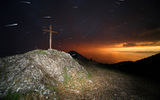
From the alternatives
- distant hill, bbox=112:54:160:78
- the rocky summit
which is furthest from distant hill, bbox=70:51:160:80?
the rocky summit

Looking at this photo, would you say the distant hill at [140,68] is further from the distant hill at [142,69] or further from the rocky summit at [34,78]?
the rocky summit at [34,78]

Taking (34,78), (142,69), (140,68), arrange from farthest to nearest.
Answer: (140,68) < (142,69) < (34,78)

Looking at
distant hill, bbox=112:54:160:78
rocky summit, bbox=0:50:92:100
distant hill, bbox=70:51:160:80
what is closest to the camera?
rocky summit, bbox=0:50:92:100

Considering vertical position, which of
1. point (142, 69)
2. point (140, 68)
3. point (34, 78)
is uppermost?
point (34, 78)

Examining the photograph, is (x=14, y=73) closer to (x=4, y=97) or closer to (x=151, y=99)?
(x=4, y=97)

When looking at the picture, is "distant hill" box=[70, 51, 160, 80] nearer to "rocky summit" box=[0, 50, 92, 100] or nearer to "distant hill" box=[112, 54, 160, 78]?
"distant hill" box=[112, 54, 160, 78]

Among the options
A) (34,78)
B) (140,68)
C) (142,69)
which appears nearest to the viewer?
(34,78)

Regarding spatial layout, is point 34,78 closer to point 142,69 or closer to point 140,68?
point 142,69

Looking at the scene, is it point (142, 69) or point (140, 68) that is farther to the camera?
point (140, 68)

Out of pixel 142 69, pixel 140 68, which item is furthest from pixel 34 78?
pixel 140 68

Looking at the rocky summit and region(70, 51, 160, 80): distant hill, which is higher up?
the rocky summit

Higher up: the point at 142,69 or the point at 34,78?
the point at 34,78

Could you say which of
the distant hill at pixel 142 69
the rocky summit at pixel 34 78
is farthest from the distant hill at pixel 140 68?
the rocky summit at pixel 34 78

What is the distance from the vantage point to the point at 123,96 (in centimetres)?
928
